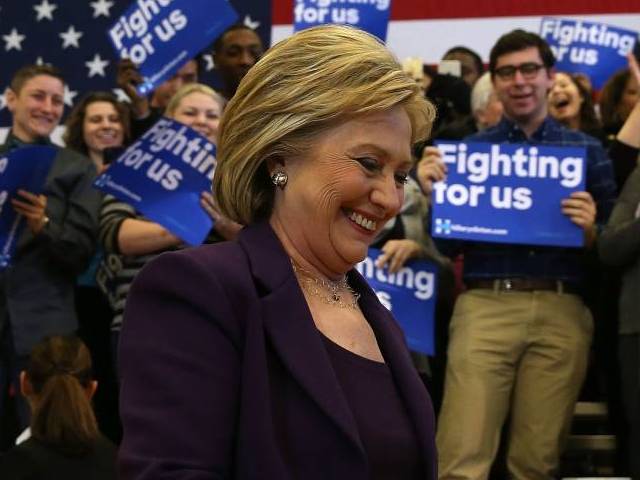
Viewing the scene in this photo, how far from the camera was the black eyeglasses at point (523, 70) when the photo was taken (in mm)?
5320

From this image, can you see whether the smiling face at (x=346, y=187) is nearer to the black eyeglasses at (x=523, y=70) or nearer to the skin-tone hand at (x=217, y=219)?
the skin-tone hand at (x=217, y=219)

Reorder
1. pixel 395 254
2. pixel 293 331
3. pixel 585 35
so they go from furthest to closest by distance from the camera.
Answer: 1. pixel 585 35
2. pixel 395 254
3. pixel 293 331

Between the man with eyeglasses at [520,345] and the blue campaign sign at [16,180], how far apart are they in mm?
1505

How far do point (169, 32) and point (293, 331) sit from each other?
4176 millimetres

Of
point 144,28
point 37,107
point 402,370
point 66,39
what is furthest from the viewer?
point 66,39

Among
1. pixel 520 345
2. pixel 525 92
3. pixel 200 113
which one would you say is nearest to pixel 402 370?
pixel 520 345

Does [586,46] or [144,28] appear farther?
[586,46]

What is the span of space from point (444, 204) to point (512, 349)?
2.04 ft

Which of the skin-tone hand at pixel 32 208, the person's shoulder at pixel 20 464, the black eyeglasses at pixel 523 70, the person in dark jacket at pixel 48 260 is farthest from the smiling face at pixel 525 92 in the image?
the person's shoulder at pixel 20 464

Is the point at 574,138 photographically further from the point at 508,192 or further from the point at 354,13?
the point at 354,13

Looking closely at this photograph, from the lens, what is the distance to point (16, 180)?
5.16m

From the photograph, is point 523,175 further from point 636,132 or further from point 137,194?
point 137,194

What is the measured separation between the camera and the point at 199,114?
5516 mm

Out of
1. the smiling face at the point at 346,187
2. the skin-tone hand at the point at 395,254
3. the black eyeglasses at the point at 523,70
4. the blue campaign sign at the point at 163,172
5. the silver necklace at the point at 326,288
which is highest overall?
the smiling face at the point at 346,187
